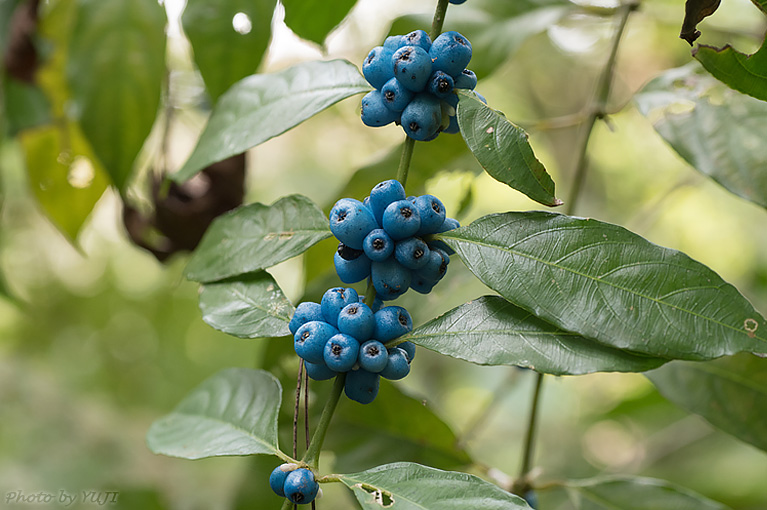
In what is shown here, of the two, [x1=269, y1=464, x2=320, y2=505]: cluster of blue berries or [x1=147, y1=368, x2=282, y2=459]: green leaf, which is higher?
[x1=269, y1=464, x2=320, y2=505]: cluster of blue berries

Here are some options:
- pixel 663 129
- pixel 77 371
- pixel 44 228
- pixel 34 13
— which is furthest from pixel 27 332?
pixel 663 129

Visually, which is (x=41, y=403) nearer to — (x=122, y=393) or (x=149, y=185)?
(x=122, y=393)

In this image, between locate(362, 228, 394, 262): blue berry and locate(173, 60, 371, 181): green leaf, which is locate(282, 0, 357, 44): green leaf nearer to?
locate(173, 60, 371, 181): green leaf

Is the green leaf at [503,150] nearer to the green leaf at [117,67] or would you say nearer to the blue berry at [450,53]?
the blue berry at [450,53]

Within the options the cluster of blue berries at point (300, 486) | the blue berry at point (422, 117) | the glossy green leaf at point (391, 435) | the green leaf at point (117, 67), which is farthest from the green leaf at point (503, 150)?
the green leaf at point (117, 67)

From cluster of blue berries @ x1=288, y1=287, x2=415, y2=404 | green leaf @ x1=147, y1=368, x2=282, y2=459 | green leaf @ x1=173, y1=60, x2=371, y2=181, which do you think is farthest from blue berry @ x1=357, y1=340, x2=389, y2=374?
green leaf @ x1=173, y1=60, x2=371, y2=181

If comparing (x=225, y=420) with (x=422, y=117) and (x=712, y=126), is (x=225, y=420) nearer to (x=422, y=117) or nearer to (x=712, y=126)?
(x=422, y=117)

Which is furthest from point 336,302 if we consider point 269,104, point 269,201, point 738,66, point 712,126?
point 269,201
